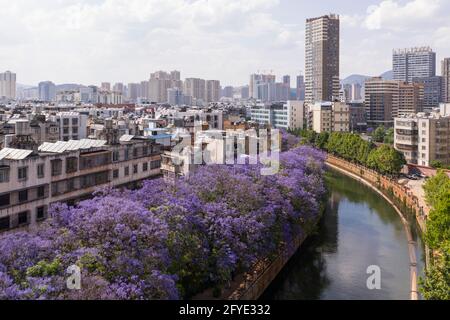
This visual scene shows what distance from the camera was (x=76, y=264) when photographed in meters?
7.36

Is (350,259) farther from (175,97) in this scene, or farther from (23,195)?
(175,97)

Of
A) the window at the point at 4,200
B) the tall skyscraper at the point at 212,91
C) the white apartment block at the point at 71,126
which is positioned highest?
the tall skyscraper at the point at 212,91

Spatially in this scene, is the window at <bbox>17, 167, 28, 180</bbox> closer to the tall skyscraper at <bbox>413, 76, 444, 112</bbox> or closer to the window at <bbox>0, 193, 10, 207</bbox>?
the window at <bbox>0, 193, 10, 207</bbox>

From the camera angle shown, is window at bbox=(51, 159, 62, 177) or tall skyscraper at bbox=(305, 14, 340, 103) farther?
tall skyscraper at bbox=(305, 14, 340, 103)

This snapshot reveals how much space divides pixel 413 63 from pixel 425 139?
239ft

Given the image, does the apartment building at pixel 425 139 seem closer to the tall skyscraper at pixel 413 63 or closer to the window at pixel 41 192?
the window at pixel 41 192

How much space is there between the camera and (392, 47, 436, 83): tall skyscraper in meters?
94.5

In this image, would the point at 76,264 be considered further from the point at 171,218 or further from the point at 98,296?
the point at 171,218

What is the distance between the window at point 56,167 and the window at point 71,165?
28 centimetres

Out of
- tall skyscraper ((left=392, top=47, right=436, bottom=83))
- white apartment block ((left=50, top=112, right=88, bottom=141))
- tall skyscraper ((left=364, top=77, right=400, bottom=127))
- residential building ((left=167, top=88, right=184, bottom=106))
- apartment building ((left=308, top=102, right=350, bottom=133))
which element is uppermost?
tall skyscraper ((left=392, top=47, right=436, bottom=83))

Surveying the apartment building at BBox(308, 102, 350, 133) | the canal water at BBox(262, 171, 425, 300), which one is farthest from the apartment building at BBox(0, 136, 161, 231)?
the apartment building at BBox(308, 102, 350, 133)

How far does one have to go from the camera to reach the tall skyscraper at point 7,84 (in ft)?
304

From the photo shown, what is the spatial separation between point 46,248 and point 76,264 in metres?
0.90

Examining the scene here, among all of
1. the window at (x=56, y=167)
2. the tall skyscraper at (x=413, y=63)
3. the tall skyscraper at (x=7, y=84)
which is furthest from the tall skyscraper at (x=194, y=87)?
the window at (x=56, y=167)
